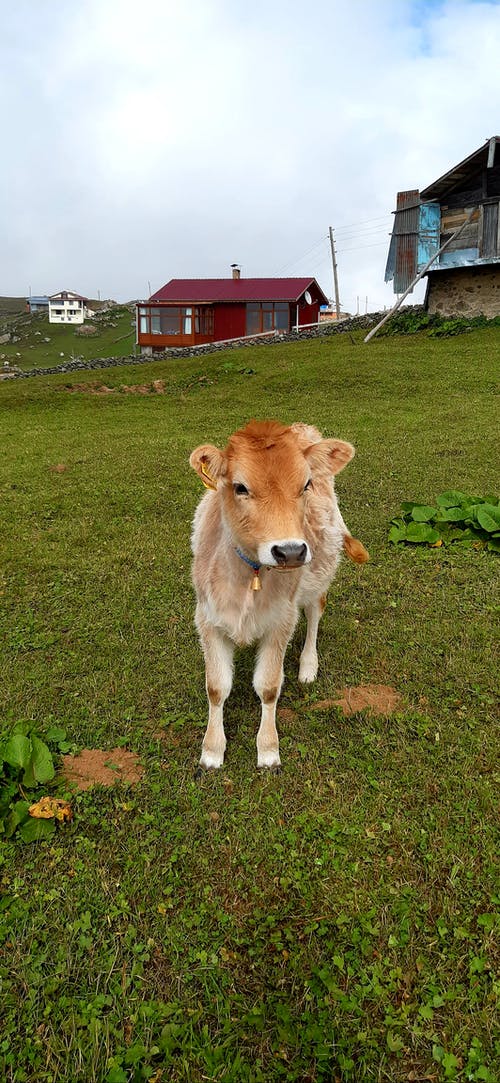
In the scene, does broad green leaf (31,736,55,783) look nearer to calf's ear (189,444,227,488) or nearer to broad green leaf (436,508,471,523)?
calf's ear (189,444,227,488)

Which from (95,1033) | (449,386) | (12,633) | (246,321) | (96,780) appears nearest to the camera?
(95,1033)

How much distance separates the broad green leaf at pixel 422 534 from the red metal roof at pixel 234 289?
43211 mm

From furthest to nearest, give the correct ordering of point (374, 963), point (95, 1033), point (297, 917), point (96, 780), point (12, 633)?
point (12, 633) < point (96, 780) < point (297, 917) < point (374, 963) < point (95, 1033)

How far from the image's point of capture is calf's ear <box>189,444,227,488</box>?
410 cm

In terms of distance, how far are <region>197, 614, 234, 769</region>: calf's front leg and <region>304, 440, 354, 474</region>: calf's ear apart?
1395mm

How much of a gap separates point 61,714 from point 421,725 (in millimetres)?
2838

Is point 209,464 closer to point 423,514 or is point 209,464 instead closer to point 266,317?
point 423,514

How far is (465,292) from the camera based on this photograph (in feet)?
97.6

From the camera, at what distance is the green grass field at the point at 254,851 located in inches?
108

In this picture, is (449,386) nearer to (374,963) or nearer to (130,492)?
(130,492)

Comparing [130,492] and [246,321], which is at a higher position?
[246,321]

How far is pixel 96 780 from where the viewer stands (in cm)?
429

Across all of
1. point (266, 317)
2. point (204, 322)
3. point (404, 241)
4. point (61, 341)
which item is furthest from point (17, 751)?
point (61, 341)

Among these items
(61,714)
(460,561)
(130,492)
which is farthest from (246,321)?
(61,714)
